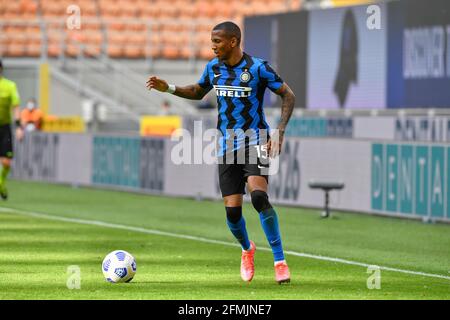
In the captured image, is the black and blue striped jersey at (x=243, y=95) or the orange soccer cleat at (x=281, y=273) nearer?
the orange soccer cleat at (x=281, y=273)

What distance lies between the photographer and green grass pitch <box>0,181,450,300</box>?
10203 millimetres

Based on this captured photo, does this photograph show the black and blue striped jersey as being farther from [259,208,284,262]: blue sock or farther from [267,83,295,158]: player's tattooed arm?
[259,208,284,262]: blue sock

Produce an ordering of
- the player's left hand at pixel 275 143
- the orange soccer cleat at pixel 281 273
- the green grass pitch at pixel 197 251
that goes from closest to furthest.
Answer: the green grass pitch at pixel 197 251
the player's left hand at pixel 275 143
the orange soccer cleat at pixel 281 273

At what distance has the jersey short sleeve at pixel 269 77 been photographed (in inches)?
422

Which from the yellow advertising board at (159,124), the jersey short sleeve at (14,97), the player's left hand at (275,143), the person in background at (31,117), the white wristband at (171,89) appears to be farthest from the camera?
the person in background at (31,117)

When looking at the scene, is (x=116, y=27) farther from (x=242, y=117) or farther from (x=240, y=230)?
(x=242, y=117)

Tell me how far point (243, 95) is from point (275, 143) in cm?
57

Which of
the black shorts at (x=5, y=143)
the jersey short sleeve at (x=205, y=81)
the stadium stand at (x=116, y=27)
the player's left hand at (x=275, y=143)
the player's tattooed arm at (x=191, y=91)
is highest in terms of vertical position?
the stadium stand at (x=116, y=27)

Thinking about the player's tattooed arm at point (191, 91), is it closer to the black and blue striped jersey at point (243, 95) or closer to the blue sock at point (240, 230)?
the black and blue striped jersey at point (243, 95)

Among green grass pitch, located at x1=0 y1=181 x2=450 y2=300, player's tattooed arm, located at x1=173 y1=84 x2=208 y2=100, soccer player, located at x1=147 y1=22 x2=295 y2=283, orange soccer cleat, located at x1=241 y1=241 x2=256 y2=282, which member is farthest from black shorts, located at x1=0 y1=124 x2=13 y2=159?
orange soccer cleat, located at x1=241 y1=241 x2=256 y2=282

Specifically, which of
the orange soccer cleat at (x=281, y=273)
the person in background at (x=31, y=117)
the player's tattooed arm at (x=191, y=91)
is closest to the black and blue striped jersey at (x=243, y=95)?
the player's tattooed arm at (x=191, y=91)

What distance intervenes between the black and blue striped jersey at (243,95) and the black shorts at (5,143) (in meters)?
11.1

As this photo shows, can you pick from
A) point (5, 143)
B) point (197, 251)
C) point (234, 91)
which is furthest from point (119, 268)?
point (5, 143)

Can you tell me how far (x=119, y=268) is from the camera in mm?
10594
